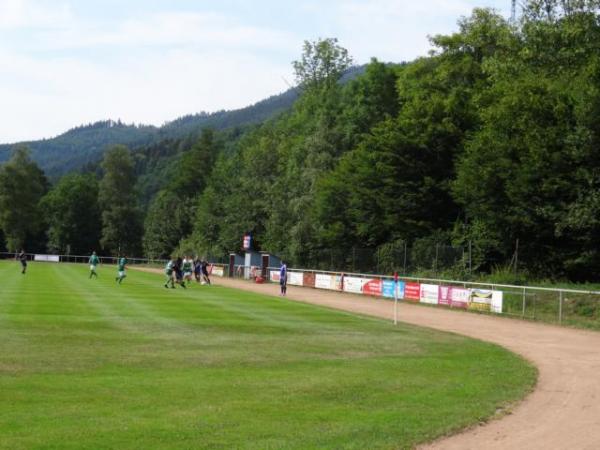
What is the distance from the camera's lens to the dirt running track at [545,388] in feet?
29.8

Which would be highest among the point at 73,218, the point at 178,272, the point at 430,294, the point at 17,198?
the point at 17,198

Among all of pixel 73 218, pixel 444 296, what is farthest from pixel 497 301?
pixel 73 218

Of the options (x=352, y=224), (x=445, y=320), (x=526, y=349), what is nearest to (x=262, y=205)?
(x=352, y=224)

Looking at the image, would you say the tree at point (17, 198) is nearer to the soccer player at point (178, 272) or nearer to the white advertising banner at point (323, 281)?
the white advertising banner at point (323, 281)

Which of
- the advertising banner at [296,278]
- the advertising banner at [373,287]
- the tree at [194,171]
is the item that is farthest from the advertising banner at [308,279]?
the tree at [194,171]

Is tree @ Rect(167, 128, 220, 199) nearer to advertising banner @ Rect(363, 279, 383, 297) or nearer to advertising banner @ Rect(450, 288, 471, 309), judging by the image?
advertising banner @ Rect(363, 279, 383, 297)

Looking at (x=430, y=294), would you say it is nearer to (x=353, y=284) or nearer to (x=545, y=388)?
(x=353, y=284)

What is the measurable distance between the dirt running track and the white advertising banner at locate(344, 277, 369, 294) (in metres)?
14.4

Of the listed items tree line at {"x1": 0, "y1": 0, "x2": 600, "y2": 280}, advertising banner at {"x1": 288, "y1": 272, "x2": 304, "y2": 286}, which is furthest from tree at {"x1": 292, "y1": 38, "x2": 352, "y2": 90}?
advertising banner at {"x1": 288, "y1": 272, "x2": 304, "y2": 286}

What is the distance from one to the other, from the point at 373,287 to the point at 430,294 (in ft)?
22.9

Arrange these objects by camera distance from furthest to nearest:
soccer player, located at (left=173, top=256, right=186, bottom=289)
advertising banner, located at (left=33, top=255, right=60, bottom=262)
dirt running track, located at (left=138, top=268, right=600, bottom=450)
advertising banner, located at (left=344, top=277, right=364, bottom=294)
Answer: advertising banner, located at (left=33, top=255, right=60, bottom=262)
advertising banner, located at (left=344, top=277, right=364, bottom=294)
soccer player, located at (left=173, top=256, right=186, bottom=289)
dirt running track, located at (left=138, top=268, right=600, bottom=450)

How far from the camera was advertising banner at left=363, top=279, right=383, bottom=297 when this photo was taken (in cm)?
4153

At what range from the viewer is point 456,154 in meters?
51.8

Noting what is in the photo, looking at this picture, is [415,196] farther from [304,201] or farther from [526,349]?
[526,349]
